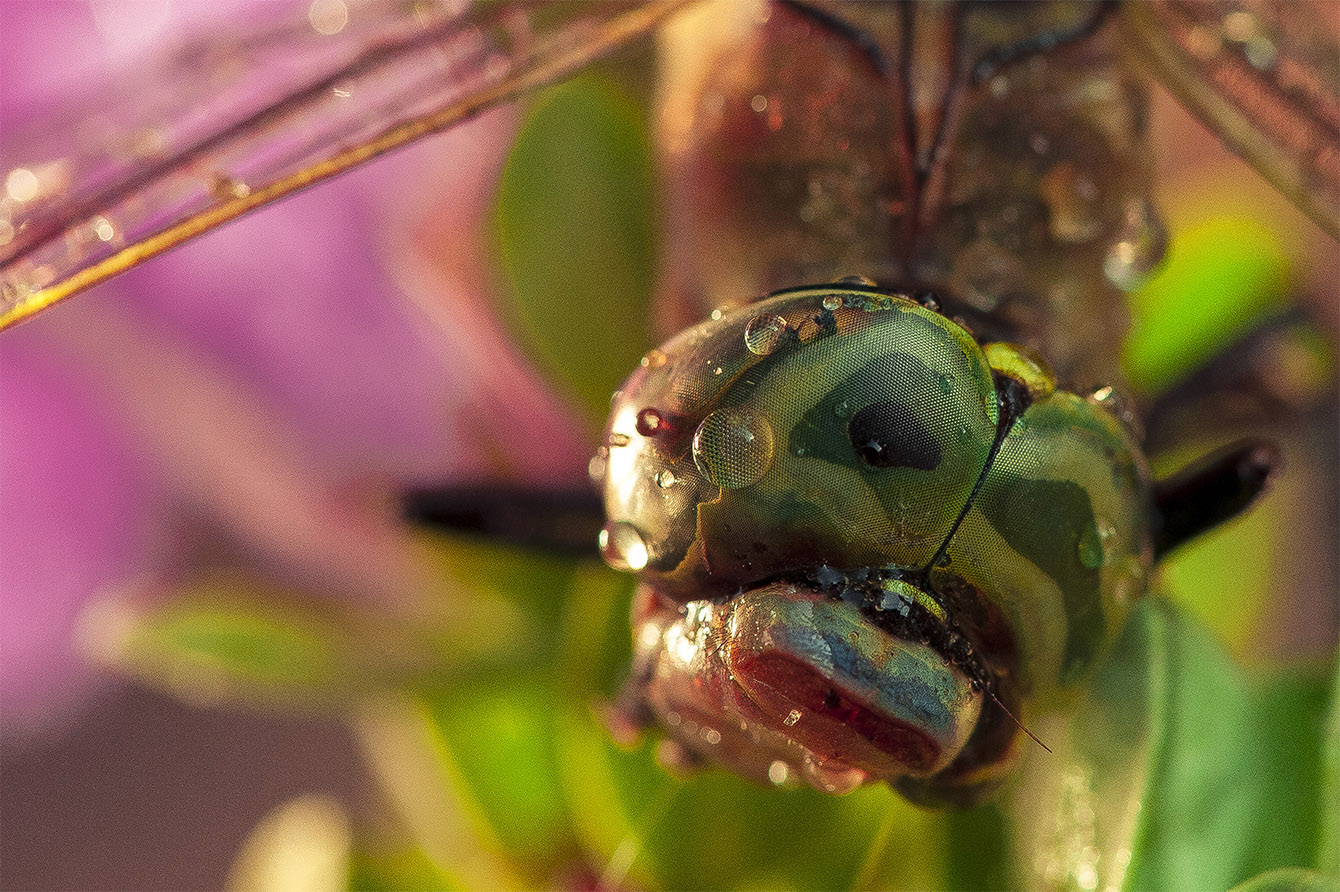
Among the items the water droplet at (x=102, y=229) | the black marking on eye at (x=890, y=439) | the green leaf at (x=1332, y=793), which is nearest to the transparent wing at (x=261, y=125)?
the water droplet at (x=102, y=229)

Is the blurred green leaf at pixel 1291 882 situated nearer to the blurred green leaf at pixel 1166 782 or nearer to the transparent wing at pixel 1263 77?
the blurred green leaf at pixel 1166 782

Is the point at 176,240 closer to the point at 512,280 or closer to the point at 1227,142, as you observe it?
the point at 512,280

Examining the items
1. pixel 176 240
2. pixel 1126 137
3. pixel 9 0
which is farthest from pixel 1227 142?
pixel 9 0

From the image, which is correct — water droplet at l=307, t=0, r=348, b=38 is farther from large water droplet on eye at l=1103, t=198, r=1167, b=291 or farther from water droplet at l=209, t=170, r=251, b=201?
large water droplet on eye at l=1103, t=198, r=1167, b=291

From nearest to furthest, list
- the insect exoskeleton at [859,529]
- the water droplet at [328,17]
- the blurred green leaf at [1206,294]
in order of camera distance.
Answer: the insect exoskeleton at [859,529], the water droplet at [328,17], the blurred green leaf at [1206,294]

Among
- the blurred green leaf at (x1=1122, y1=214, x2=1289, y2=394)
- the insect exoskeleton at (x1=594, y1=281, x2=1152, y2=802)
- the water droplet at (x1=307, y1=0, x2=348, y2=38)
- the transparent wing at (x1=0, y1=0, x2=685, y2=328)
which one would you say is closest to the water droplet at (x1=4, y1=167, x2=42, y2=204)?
the transparent wing at (x1=0, y1=0, x2=685, y2=328)

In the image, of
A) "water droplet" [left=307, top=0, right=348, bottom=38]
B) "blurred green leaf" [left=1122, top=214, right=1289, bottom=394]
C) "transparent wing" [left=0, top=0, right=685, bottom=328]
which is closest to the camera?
A: "transparent wing" [left=0, top=0, right=685, bottom=328]
